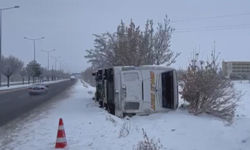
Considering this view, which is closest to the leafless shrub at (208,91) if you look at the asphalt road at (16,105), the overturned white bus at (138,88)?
the overturned white bus at (138,88)

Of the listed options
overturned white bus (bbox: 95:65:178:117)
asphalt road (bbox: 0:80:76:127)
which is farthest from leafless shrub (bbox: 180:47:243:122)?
asphalt road (bbox: 0:80:76:127)

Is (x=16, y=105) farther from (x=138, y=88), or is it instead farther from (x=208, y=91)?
(x=208, y=91)

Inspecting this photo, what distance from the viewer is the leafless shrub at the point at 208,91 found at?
1413cm

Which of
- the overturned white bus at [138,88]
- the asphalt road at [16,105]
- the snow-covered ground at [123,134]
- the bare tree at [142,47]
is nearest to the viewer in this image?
the snow-covered ground at [123,134]

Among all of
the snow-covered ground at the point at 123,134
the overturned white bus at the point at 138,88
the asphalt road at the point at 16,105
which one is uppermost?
the overturned white bus at the point at 138,88

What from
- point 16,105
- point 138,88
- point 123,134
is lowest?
point 16,105

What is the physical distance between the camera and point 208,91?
559 inches

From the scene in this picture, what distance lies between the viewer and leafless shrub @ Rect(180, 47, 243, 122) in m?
14.1

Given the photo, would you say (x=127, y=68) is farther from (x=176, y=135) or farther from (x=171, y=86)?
(x=176, y=135)

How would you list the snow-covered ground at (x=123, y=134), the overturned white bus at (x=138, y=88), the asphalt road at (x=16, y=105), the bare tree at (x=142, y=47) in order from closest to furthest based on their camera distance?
the snow-covered ground at (x=123, y=134) < the overturned white bus at (x=138, y=88) < the asphalt road at (x=16, y=105) < the bare tree at (x=142, y=47)

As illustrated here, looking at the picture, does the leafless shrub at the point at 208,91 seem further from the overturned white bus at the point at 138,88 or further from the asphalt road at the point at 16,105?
the asphalt road at the point at 16,105

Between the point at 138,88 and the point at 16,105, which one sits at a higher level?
the point at 138,88

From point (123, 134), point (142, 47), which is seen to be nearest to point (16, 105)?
point (142, 47)

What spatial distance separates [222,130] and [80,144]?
403 centimetres
